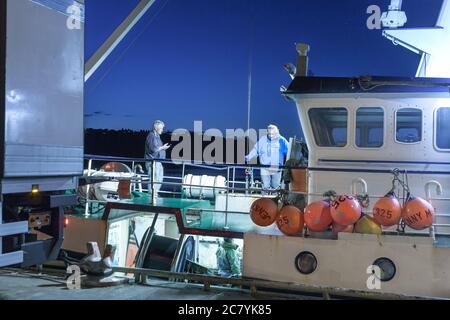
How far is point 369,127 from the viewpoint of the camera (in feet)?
20.8

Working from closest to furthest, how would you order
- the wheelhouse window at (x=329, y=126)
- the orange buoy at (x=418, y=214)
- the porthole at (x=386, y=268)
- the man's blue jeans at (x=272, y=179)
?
the orange buoy at (x=418, y=214)
the porthole at (x=386, y=268)
the wheelhouse window at (x=329, y=126)
the man's blue jeans at (x=272, y=179)

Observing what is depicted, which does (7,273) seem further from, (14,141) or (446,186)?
(446,186)

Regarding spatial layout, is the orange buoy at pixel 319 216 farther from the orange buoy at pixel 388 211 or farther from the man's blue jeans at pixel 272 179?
the man's blue jeans at pixel 272 179

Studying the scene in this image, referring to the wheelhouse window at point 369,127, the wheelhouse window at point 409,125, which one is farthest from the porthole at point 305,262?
the wheelhouse window at point 409,125

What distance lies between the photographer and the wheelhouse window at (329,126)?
20.8 ft

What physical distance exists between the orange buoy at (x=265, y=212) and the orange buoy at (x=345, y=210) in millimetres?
779

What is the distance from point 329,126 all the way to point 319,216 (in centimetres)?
136

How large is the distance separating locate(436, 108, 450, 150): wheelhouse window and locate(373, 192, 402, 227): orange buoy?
3.79 ft

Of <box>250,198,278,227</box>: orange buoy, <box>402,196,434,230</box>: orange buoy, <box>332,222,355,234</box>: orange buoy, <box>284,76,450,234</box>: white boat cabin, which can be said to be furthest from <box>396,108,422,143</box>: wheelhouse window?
<box>250,198,278,227</box>: orange buoy

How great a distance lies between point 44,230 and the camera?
5.17 metres

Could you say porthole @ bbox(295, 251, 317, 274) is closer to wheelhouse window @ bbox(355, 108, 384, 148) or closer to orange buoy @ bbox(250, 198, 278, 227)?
orange buoy @ bbox(250, 198, 278, 227)

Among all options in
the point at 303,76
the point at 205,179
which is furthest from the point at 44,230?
the point at 205,179

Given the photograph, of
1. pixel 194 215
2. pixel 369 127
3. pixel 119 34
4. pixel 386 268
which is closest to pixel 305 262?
pixel 386 268

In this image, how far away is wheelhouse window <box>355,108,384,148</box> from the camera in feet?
20.5
